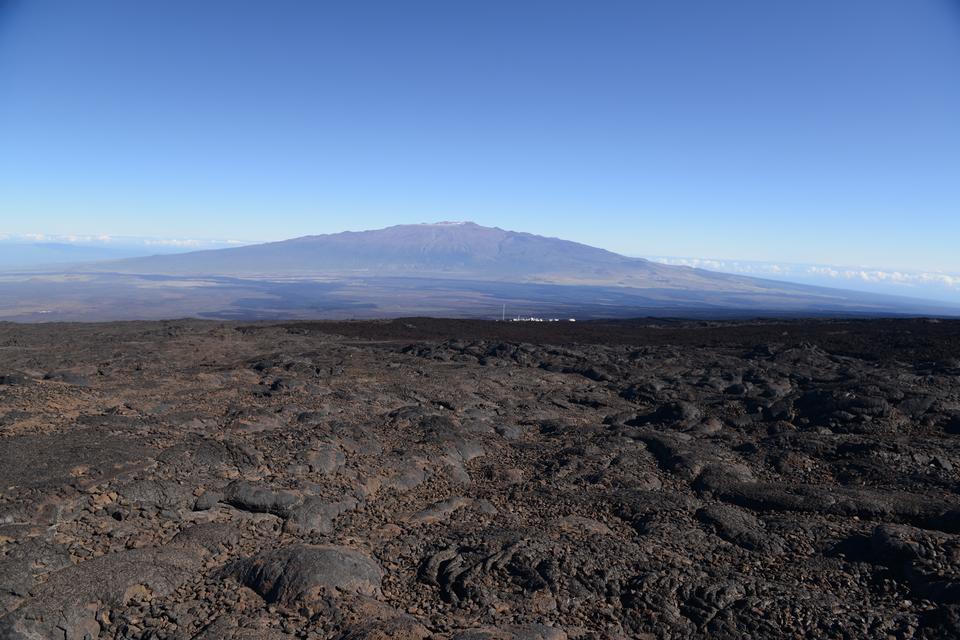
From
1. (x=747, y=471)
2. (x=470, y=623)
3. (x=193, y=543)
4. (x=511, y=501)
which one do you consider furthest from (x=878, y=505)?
(x=193, y=543)

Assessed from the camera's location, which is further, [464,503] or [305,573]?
[464,503]

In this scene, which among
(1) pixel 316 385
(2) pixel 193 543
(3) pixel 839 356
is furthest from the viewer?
(3) pixel 839 356

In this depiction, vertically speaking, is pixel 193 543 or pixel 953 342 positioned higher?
pixel 953 342

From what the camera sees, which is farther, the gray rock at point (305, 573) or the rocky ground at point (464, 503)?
the gray rock at point (305, 573)

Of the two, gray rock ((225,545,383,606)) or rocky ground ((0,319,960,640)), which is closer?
rocky ground ((0,319,960,640))

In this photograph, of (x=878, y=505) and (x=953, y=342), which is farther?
(x=953, y=342)

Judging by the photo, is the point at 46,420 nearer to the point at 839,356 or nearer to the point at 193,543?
the point at 193,543

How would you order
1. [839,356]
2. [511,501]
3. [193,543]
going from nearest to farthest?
[193,543], [511,501], [839,356]
